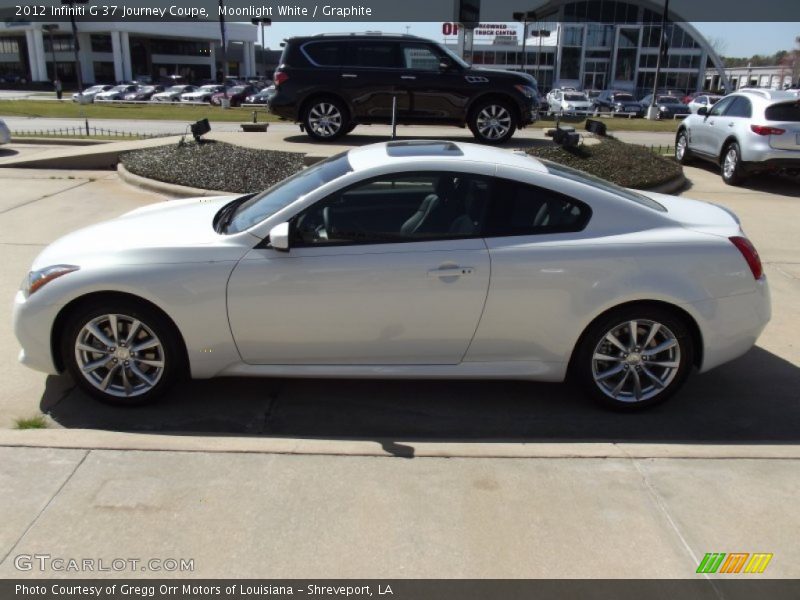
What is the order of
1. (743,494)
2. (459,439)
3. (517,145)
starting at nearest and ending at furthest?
1. (743,494)
2. (459,439)
3. (517,145)

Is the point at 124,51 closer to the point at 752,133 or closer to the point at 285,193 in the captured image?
the point at 752,133

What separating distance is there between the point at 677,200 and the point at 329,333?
2800 millimetres

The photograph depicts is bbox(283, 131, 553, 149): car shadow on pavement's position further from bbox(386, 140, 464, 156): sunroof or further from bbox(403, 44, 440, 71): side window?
bbox(386, 140, 464, 156): sunroof

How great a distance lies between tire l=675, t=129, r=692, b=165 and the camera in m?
13.9

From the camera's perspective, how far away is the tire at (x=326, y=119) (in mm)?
12117

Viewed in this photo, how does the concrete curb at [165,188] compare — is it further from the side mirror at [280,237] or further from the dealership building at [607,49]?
the dealership building at [607,49]

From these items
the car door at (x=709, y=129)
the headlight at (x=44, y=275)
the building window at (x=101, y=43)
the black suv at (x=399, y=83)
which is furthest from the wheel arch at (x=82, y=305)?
the building window at (x=101, y=43)

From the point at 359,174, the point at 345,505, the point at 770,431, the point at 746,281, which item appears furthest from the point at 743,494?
the point at 359,174

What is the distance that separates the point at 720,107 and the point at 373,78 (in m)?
6.45

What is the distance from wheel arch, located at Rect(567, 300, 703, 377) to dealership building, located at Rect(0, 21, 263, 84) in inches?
3741

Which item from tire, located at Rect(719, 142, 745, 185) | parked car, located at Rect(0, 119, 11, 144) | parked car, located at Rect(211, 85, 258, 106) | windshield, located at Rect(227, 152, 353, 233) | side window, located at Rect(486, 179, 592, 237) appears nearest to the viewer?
side window, located at Rect(486, 179, 592, 237)

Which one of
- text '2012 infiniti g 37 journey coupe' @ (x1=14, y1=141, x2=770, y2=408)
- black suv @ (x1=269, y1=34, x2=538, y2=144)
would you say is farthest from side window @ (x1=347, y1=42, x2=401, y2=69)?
text '2012 infiniti g 37 journey coupe' @ (x1=14, y1=141, x2=770, y2=408)

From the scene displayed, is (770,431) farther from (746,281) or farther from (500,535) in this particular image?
(500,535)
